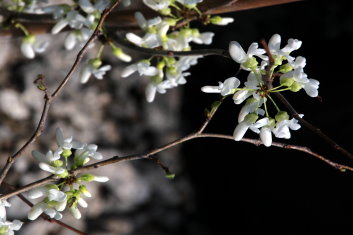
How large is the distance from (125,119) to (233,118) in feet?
1.34

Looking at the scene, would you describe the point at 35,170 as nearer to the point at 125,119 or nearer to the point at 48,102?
the point at 125,119

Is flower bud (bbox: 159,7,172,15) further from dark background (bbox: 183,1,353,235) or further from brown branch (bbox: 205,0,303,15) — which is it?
dark background (bbox: 183,1,353,235)

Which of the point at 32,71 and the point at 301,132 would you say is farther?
the point at 32,71

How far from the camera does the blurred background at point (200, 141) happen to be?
5.95 feet

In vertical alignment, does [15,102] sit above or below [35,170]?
above

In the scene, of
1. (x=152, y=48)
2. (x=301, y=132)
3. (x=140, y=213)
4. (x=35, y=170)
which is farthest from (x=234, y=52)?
(x=140, y=213)

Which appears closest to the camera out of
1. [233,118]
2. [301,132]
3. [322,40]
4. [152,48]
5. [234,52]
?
[234,52]

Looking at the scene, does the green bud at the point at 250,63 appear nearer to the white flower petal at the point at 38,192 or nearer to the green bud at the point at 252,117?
the green bud at the point at 252,117

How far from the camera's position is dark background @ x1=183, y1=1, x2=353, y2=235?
1.78m

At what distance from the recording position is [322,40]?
72.8 inches

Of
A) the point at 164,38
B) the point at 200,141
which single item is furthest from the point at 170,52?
the point at 200,141

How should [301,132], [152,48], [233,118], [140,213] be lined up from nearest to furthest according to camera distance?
[152,48] → [301,132] → [233,118] → [140,213]

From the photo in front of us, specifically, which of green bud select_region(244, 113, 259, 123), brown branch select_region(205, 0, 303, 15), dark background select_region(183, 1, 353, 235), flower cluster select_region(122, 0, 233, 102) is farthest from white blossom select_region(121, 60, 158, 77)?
dark background select_region(183, 1, 353, 235)

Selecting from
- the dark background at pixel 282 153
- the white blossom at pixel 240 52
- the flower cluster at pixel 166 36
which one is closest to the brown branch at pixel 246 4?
→ the flower cluster at pixel 166 36
